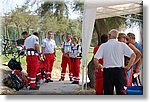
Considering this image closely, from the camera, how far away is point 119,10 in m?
5.14

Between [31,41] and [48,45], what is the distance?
0.64 ft

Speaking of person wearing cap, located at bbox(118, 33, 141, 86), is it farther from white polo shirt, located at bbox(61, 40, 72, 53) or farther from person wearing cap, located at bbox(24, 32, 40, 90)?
person wearing cap, located at bbox(24, 32, 40, 90)

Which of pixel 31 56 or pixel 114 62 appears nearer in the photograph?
pixel 114 62

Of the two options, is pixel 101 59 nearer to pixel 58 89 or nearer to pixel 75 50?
pixel 75 50

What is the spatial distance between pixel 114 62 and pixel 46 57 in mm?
756

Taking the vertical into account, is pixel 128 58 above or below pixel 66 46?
below

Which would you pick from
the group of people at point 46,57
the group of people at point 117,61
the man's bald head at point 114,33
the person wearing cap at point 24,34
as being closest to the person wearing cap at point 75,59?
the group of people at point 46,57

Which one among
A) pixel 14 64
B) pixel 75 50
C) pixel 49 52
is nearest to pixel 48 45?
pixel 49 52

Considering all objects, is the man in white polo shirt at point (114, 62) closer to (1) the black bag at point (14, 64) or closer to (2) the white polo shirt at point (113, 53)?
(2) the white polo shirt at point (113, 53)

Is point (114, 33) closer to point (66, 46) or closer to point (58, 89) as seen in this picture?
point (66, 46)

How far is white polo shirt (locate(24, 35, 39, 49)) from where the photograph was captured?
17.1ft

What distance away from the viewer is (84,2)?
17.1 ft

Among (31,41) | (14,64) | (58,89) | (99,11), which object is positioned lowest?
(58,89)

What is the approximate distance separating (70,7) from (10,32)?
719 millimetres
